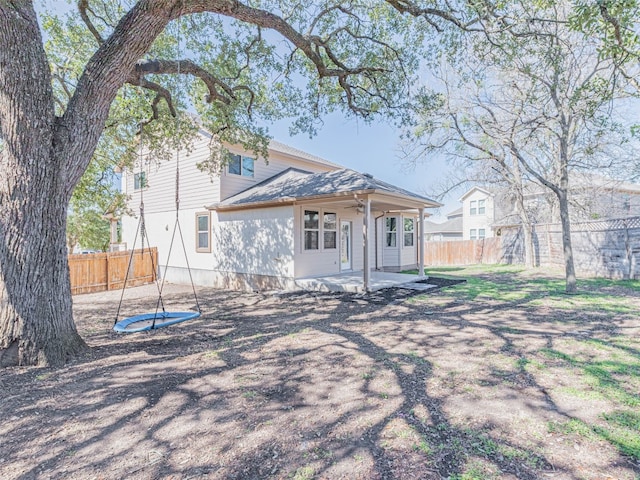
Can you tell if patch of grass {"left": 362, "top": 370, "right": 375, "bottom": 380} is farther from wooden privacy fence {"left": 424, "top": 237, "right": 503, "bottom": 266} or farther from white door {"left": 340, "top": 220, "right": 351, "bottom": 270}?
wooden privacy fence {"left": 424, "top": 237, "right": 503, "bottom": 266}

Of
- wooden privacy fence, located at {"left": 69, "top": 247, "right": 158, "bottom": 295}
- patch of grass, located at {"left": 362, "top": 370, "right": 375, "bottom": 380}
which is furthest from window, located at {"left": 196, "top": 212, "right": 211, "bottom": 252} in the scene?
patch of grass, located at {"left": 362, "top": 370, "right": 375, "bottom": 380}

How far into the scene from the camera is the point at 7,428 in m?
2.82

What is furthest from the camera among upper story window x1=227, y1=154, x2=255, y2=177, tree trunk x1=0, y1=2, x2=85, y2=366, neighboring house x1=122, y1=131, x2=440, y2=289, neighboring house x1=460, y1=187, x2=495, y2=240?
neighboring house x1=460, y1=187, x2=495, y2=240

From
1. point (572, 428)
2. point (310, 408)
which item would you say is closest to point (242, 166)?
point (310, 408)

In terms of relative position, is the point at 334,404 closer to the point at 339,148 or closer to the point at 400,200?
the point at 400,200

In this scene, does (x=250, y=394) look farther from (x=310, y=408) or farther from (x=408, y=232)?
(x=408, y=232)

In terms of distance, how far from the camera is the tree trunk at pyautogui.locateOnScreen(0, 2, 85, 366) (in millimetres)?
3969

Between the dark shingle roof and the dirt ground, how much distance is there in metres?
4.33

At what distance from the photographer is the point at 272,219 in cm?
1056

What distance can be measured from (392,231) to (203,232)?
767 cm

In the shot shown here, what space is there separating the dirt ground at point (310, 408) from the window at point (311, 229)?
495 centimetres

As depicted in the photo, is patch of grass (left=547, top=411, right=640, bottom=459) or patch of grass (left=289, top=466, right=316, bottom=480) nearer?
patch of grass (left=289, top=466, right=316, bottom=480)

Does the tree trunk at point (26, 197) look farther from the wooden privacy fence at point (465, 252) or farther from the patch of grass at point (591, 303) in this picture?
the wooden privacy fence at point (465, 252)

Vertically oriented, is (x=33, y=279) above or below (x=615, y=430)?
above
